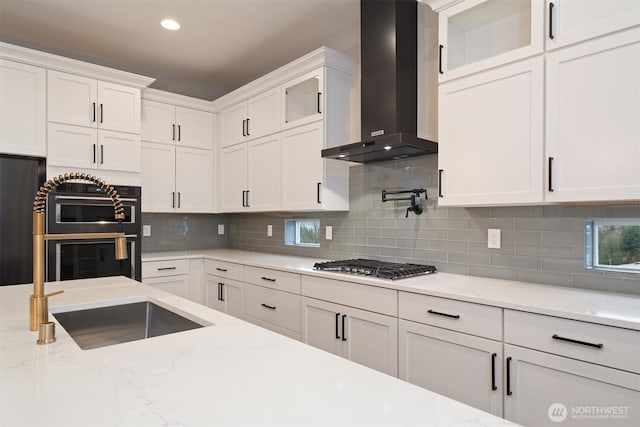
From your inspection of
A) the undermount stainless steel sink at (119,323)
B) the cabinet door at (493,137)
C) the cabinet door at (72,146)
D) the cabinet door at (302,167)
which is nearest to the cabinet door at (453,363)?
the cabinet door at (493,137)

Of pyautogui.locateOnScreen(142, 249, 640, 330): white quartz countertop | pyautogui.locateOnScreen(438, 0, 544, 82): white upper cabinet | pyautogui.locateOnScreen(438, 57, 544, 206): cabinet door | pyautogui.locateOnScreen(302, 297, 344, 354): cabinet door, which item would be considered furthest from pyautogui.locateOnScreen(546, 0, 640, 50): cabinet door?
pyautogui.locateOnScreen(302, 297, 344, 354): cabinet door

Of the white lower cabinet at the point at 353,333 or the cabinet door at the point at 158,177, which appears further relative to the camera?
the cabinet door at the point at 158,177

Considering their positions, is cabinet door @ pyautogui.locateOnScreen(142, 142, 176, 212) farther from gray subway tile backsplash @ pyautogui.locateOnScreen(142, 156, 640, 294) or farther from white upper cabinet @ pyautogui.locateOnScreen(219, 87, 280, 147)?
white upper cabinet @ pyautogui.locateOnScreen(219, 87, 280, 147)

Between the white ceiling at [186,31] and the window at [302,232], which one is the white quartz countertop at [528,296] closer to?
the window at [302,232]

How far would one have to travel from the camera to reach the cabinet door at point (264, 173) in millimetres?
3539

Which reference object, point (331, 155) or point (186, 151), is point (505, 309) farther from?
point (186, 151)

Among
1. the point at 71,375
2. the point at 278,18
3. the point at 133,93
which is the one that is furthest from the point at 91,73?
the point at 71,375

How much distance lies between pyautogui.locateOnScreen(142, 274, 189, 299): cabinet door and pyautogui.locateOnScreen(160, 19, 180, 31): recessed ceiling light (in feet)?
7.38

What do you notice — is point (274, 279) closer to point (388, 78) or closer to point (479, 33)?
point (388, 78)

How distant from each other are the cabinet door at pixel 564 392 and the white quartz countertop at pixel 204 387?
1089 mm

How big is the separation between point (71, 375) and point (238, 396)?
43cm

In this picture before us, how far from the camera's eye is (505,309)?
1.73m

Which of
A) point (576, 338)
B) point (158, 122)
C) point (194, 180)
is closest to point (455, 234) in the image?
point (576, 338)

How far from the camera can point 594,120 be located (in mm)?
1718
